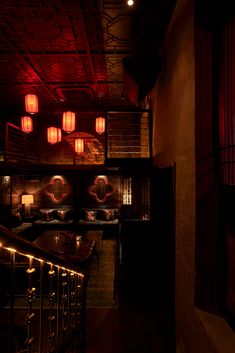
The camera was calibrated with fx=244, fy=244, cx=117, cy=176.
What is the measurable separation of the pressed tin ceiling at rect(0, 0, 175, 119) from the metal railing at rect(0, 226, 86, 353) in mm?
4182

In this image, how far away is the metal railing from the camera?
1.61 m

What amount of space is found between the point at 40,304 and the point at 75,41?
17.4 ft

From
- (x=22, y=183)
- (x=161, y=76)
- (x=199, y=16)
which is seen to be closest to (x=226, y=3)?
(x=199, y=16)

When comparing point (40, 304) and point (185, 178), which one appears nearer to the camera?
point (40, 304)

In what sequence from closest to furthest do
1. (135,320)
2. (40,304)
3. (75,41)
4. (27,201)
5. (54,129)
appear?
(40,304) < (135,320) < (75,41) < (54,129) < (27,201)

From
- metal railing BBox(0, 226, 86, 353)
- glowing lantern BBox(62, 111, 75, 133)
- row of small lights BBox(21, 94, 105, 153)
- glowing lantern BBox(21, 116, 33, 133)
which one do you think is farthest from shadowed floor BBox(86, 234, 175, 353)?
glowing lantern BBox(21, 116, 33, 133)

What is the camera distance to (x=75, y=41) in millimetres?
5430

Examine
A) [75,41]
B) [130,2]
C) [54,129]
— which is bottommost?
[54,129]

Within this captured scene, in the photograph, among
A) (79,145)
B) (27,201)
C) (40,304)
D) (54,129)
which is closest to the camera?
(40,304)

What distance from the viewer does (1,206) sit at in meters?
12.3

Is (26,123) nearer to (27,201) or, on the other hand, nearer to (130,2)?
(27,201)

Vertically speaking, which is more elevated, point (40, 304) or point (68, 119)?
point (68, 119)

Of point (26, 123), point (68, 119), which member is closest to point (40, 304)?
point (68, 119)

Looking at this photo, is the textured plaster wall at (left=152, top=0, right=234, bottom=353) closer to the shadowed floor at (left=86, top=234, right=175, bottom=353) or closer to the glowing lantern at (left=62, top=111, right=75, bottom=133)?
the shadowed floor at (left=86, top=234, right=175, bottom=353)
